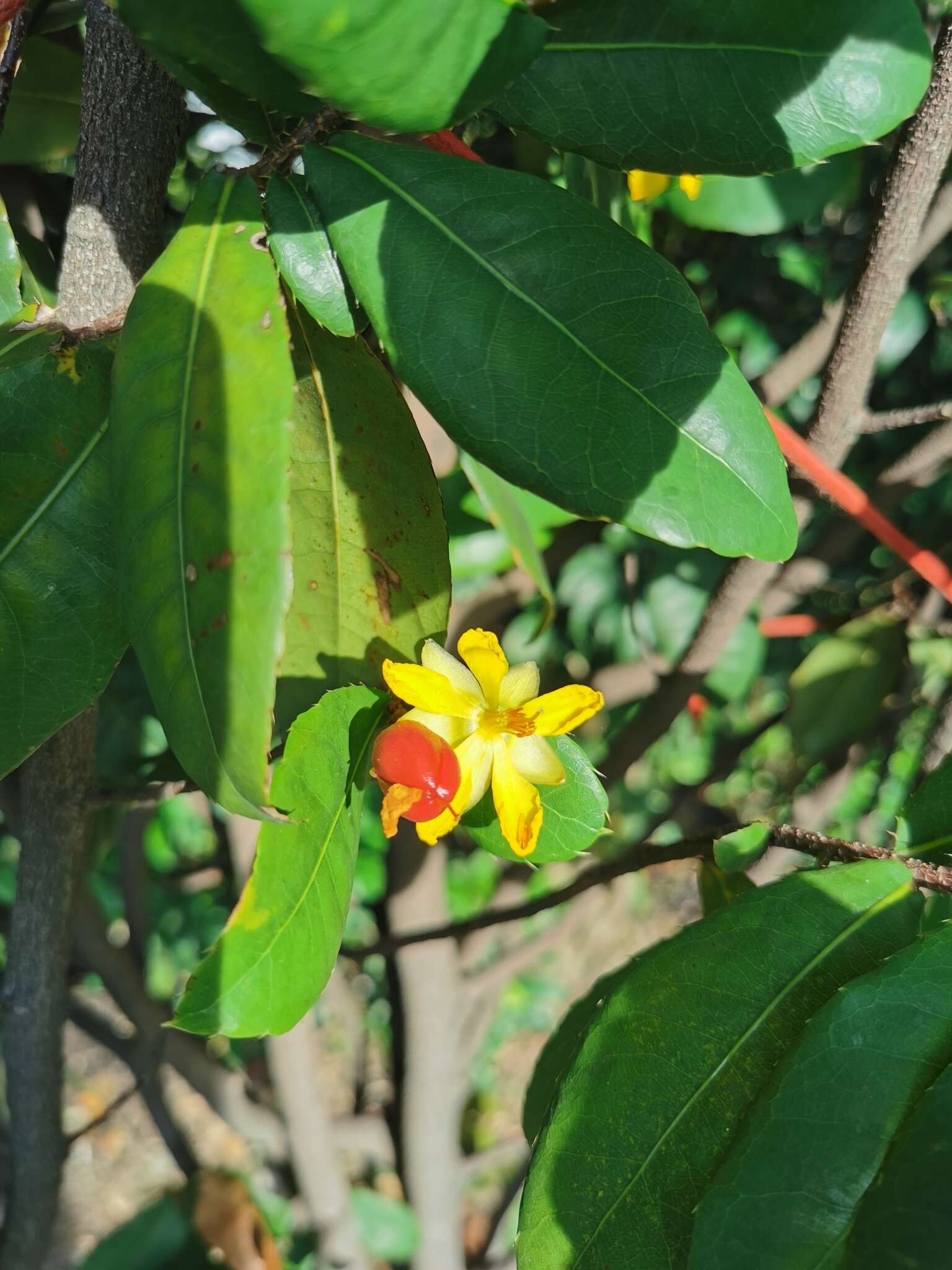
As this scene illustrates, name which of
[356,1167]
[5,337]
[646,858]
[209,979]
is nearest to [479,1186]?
[356,1167]

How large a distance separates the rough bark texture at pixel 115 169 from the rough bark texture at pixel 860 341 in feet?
1.47

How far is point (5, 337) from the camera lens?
1.68 ft

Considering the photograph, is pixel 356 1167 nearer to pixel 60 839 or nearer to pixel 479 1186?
pixel 479 1186

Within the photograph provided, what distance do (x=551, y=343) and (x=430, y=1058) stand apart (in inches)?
48.8

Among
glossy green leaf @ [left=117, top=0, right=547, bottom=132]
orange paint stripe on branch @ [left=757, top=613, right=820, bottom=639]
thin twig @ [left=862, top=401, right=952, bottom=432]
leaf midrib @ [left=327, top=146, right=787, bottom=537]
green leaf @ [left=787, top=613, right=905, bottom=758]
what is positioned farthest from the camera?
orange paint stripe on branch @ [left=757, top=613, right=820, bottom=639]

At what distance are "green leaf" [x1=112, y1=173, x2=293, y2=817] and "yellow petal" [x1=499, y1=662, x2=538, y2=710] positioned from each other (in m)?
0.24

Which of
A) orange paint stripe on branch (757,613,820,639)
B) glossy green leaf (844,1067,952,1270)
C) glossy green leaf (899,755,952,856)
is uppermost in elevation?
glossy green leaf (844,1067,952,1270)

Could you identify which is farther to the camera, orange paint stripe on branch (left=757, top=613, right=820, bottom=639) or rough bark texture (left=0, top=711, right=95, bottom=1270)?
orange paint stripe on branch (left=757, top=613, right=820, bottom=639)

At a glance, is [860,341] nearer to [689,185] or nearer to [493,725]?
[689,185]

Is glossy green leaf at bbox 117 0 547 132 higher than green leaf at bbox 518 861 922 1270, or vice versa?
glossy green leaf at bbox 117 0 547 132

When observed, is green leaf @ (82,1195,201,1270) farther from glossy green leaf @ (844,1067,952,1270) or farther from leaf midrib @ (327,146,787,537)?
leaf midrib @ (327,146,787,537)

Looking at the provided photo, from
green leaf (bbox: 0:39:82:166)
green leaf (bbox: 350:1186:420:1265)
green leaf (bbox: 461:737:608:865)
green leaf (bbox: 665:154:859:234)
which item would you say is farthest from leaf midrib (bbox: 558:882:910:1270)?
green leaf (bbox: 350:1186:420:1265)

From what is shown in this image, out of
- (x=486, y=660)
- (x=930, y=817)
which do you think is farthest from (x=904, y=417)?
(x=486, y=660)

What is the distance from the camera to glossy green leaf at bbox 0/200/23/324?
52 cm
